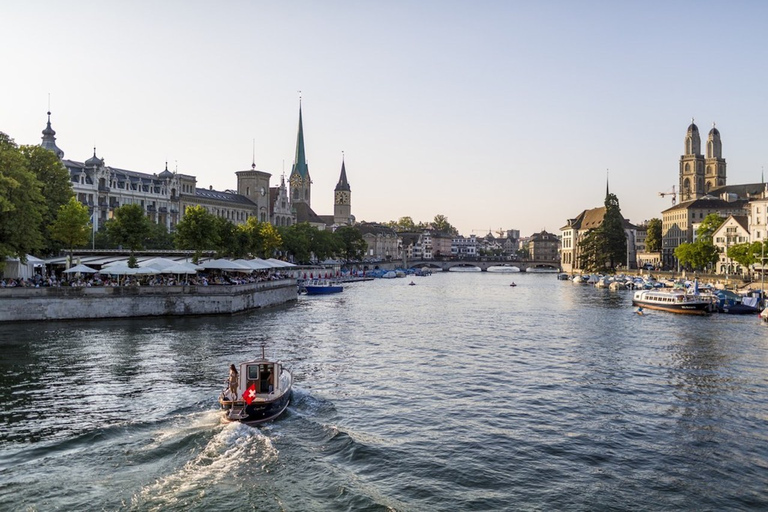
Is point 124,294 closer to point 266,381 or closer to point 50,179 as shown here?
point 50,179

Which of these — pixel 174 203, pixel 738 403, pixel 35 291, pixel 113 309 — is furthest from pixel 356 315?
pixel 174 203

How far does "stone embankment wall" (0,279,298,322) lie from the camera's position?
51.2 m

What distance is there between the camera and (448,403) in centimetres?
2864

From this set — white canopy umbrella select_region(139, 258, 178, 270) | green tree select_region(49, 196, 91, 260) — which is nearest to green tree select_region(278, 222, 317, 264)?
white canopy umbrella select_region(139, 258, 178, 270)

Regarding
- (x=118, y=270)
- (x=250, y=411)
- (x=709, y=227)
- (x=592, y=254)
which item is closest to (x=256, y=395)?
(x=250, y=411)

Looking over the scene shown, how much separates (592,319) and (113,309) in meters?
44.0

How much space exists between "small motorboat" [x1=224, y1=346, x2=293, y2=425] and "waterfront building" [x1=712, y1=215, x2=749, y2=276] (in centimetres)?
12058

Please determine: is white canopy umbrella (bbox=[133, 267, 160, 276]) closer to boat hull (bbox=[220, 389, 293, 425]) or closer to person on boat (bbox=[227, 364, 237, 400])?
person on boat (bbox=[227, 364, 237, 400])

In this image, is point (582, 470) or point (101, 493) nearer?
point (101, 493)

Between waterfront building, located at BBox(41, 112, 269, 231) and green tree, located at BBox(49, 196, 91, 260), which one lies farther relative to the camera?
waterfront building, located at BBox(41, 112, 269, 231)

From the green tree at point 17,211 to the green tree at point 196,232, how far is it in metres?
16.0

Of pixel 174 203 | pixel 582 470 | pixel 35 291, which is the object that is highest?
pixel 174 203

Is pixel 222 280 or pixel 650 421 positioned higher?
pixel 222 280

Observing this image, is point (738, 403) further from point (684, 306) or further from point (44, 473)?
point (684, 306)
